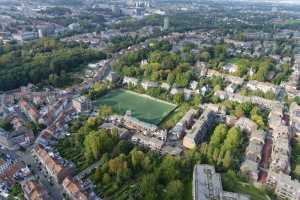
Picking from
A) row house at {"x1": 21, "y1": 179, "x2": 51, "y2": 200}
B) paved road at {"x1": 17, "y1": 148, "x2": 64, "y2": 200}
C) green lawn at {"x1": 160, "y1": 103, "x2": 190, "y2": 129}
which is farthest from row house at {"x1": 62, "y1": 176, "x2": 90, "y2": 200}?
green lawn at {"x1": 160, "y1": 103, "x2": 190, "y2": 129}

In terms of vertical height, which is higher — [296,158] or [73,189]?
[73,189]

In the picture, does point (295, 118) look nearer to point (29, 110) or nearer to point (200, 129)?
point (200, 129)

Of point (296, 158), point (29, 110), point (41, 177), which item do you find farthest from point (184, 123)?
point (29, 110)

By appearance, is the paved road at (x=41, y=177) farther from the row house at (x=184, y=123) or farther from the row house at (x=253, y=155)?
the row house at (x=253, y=155)

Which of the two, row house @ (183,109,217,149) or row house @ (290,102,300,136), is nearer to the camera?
row house @ (183,109,217,149)

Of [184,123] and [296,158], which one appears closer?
→ [296,158]

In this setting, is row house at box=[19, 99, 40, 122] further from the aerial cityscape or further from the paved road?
the paved road

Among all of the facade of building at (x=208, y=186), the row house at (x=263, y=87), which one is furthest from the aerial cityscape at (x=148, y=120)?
the row house at (x=263, y=87)
